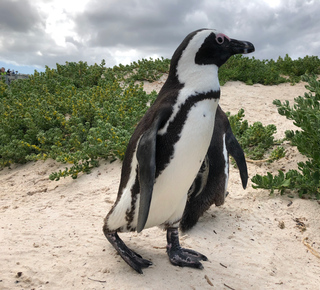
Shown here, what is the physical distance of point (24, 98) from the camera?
6781 millimetres

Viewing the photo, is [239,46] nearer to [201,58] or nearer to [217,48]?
[217,48]

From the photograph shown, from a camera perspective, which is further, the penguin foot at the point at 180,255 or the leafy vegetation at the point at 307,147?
the leafy vegetation at the point at 307,147

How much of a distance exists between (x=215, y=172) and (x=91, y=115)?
11.3ft

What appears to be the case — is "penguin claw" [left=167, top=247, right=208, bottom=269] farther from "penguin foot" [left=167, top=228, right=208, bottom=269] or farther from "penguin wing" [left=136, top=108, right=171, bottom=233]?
"penguin wing" [left=136, top=108, right=171, bottom=233]

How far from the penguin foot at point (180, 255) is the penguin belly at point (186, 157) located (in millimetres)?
357

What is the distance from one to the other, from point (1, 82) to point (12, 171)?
4370mm

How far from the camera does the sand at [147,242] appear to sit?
6.70ft

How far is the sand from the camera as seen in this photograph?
204cm

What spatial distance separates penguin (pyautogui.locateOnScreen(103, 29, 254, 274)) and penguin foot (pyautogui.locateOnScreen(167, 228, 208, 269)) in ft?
0.92

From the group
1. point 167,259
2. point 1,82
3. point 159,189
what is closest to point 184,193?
point 159,189

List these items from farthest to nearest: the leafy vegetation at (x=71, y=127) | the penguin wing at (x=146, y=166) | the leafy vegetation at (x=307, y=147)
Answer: the leafy vegetation at (x=71, y=127) < the leafy vegetation at (x=307, y=147) < the penguin wing at (x=146, y=166)

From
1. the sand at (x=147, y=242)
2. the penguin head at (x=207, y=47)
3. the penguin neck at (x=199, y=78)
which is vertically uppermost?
the penguin head at (x=207, y=47)

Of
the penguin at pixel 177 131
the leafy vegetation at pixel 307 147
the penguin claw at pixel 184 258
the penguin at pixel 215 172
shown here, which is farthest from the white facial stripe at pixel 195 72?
the leafy vegetation at pixel 307 147

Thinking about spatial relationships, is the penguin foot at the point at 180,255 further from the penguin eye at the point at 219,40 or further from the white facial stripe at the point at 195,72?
the penguin eye at the point at 219,40
